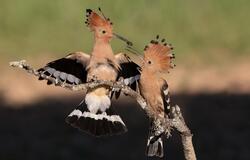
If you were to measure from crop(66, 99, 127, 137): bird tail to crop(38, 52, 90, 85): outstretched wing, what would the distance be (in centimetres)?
21

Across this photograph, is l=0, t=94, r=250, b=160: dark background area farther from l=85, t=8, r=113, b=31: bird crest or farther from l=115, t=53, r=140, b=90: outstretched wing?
l=85, t=8, r=113, b=31: bird crest

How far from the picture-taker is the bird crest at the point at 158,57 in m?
4.48

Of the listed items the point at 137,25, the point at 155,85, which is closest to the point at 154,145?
the point at 155,85

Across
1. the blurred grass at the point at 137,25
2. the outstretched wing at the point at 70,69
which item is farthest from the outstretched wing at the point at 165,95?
the blurred grass at the point at 137,25

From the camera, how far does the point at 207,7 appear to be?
45.5ft

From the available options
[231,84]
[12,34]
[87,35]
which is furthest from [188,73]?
[12,34]

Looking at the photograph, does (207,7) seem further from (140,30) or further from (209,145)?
(209,145)

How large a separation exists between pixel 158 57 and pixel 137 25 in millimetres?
8866

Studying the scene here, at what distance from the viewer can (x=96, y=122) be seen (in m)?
4.78

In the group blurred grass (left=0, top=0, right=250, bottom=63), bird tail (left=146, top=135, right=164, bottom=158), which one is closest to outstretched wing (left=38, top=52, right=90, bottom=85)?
bird tail (left=146, top=135, right=164, bottom=158)

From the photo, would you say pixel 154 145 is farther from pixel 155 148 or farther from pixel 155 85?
pixel 155 85

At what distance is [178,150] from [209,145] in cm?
A: 43

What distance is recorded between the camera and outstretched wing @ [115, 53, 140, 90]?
4.80 meters

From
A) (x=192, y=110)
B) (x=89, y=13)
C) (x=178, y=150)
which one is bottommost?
(x=89, y=13)
